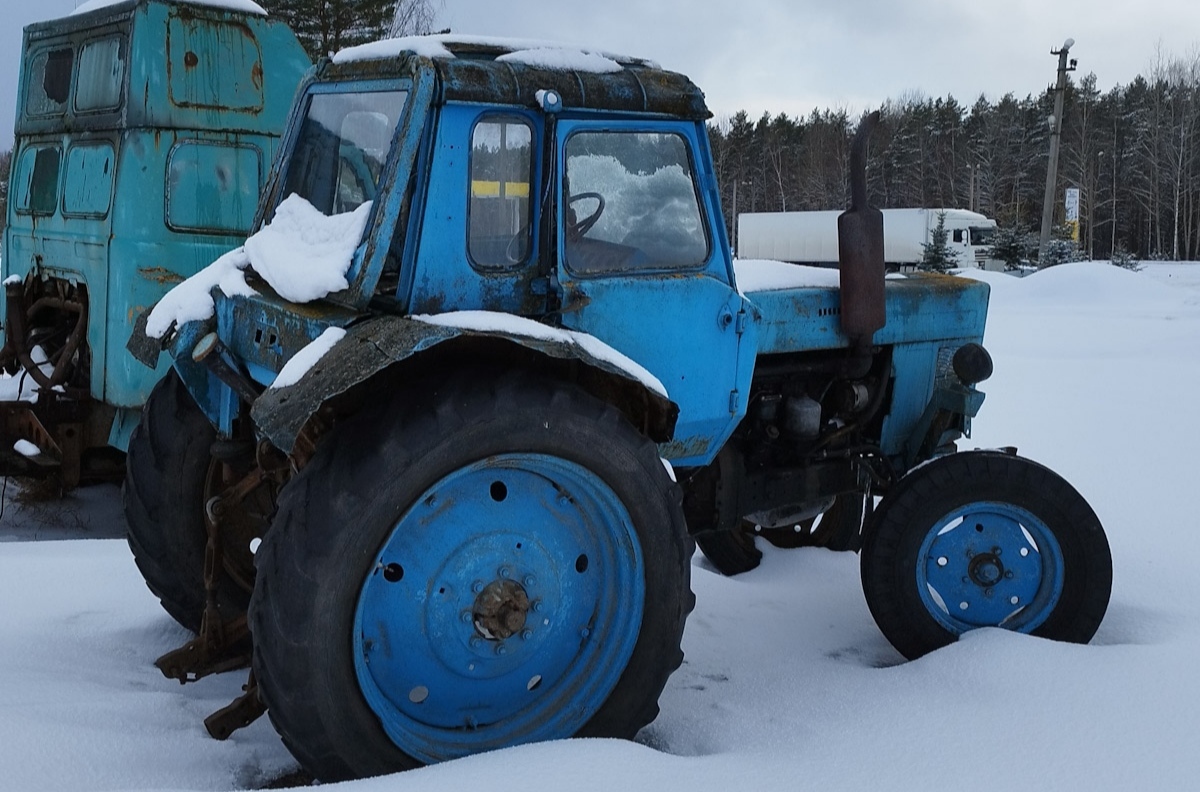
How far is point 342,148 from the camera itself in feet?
11.7

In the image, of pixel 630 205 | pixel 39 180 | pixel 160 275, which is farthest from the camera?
pixel 39 180

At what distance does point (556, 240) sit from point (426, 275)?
0.41 m

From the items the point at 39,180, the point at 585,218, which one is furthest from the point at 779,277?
the point at 39,180

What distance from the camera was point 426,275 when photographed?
3033mm

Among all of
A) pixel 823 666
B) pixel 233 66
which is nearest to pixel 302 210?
pixel 823 666

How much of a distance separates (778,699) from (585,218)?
1701 millimetres

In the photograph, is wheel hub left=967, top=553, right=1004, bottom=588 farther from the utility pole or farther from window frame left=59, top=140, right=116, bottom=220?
the utility pole

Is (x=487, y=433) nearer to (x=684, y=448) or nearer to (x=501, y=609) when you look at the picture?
(x=501, y=609)

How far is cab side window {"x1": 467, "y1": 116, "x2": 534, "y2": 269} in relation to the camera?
3.12m

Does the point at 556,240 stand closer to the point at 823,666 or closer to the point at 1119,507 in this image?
the point at 823,666

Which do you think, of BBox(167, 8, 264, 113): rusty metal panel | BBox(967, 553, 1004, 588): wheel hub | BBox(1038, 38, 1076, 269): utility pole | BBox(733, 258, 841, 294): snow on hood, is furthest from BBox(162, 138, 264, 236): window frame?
BBox(1038, 38, 1076, 269): utility pole

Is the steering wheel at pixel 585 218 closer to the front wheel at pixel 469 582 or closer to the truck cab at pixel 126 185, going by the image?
the front wheel at pixel 469 582

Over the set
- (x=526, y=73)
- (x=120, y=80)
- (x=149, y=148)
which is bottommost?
(x=526, y=73)

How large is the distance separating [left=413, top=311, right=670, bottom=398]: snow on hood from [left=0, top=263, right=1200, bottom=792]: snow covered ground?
0.99m
